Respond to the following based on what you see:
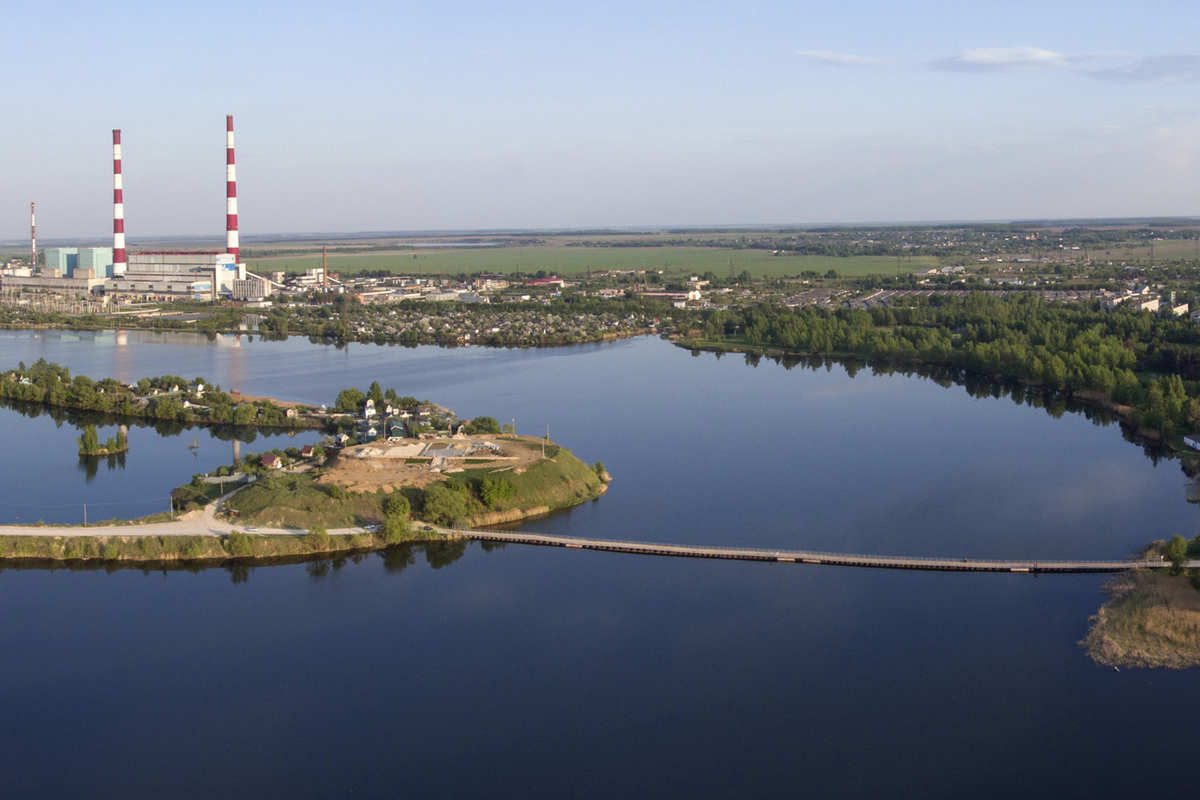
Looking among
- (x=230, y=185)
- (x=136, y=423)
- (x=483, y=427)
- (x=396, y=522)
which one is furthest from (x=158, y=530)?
(x=230, y=185)

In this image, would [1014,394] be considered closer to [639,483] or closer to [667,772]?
[639,483]

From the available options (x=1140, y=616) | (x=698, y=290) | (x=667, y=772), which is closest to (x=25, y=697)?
(x=667, y=772)

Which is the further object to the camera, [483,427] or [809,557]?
[483,427]

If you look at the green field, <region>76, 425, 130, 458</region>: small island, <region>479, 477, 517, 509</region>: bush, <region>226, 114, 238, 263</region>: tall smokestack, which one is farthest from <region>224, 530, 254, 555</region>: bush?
the green field

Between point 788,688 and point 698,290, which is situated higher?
point 698,290

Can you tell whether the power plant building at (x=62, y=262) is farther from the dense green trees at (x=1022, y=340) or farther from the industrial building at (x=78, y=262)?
the dense green trees at (x=1022, y=340)

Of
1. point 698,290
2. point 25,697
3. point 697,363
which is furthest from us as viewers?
point 698,290

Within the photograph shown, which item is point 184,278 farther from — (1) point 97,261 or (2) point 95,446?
(2) point 95,446
